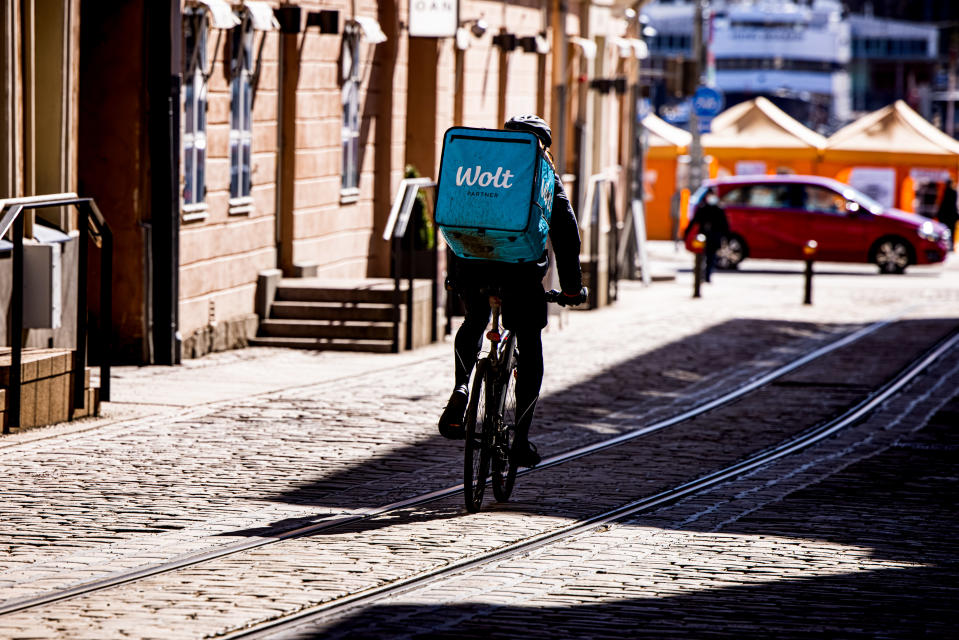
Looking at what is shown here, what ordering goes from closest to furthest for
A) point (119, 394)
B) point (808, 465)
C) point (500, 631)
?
point (500, 631)
point (808, 465)
point (119, 394)

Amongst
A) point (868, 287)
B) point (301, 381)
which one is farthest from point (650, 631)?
point (868, 287)

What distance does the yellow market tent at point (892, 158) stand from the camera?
41562 millimetres

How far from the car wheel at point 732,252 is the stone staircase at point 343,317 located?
16496 millimetres

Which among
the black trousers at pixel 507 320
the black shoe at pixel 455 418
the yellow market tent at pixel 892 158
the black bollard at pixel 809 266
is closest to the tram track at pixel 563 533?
the black shoe at pixel 455 418

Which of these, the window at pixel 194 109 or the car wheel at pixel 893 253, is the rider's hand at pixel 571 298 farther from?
the car wheel at pixel 893 253

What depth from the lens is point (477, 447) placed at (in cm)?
880

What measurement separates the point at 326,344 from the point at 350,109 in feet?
13.4

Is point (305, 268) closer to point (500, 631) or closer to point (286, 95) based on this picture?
point (286, 95)

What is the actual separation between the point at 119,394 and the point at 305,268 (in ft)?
17.8

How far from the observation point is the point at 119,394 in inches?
520

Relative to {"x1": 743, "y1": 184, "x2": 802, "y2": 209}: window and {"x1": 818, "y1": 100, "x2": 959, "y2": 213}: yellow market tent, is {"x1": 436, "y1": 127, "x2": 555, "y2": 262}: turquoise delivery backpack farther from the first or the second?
{"x1": 818, "y1": 100, "x2": 959, "y2": 213}: yellow market tent

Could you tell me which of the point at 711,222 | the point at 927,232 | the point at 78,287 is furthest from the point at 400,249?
the point at 927,232

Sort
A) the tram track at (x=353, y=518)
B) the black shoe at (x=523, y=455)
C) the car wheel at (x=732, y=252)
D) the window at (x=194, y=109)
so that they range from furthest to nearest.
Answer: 1. the car wheel at (x=732, y=252)
2. the window at (x=194, y=109)
3. the black shoe at (x=523, y=455)
4. the tram track at (x=353, y=518)

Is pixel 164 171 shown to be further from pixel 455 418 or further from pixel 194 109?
pixel 455 418
